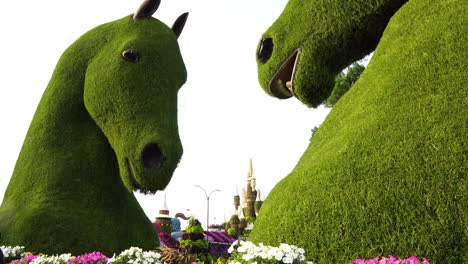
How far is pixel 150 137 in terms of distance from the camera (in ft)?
20.7

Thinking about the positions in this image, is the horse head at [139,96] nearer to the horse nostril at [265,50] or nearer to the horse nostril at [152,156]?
the horse nostril at [152,156]

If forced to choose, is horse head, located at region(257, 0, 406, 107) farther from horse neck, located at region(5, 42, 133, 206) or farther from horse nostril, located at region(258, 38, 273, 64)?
horse neck, located at region(5, 42, 133, 206)

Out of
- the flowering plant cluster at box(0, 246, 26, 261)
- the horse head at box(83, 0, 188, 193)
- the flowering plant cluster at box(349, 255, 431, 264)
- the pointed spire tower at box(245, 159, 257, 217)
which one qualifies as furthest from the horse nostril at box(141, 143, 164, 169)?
the pointed spire tower at box(245, 159, 257, 217)

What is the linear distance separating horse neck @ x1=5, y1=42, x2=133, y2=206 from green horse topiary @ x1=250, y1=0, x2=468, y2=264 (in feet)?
13.0

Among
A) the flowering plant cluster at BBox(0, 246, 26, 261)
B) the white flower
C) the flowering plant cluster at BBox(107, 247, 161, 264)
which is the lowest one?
the flowering plant cluster at BBox(107, 247, 161, 264)

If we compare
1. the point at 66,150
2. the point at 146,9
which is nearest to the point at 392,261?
the point at 66,150

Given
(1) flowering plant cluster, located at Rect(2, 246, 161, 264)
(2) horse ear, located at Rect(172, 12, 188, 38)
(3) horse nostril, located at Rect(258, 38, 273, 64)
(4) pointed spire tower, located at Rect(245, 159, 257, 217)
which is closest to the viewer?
(1) flowering plant cluster, located at Rect(2, 246, 161, 264)

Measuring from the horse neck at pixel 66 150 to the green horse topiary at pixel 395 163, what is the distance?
155 inches

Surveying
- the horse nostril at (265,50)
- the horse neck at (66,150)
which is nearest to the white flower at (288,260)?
the horse nostril at (265,50)

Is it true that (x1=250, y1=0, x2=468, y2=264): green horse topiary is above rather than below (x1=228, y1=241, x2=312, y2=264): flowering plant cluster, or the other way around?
above

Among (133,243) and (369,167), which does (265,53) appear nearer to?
(369,167)

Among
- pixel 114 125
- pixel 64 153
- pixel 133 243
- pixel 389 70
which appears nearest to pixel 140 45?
pixel 114 125

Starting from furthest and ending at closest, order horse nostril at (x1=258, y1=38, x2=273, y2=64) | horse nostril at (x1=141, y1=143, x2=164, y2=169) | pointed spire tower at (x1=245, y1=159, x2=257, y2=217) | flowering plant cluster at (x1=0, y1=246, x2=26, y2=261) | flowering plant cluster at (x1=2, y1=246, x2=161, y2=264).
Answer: pointed spire tower at (x1=245, y1=159, x2=257, y2=217), horse nostril at (x1=141, y1=143, x2=164, y2=169), horse nostril at (x1=258, y1=38, x2=273, y2=64), flowering plant cluster at (x1=0, y1=246, x2=26, y2=261), flowering plant cluster at (x1=2, y1=246, x2=161, y2=264)

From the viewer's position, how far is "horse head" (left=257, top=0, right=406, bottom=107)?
534 cm
